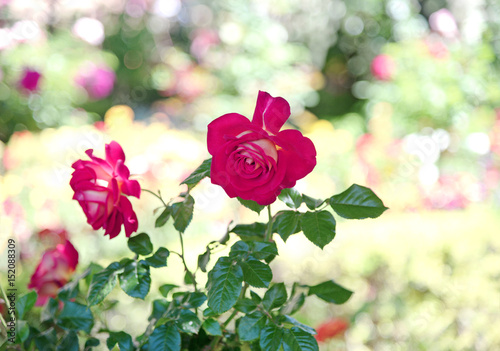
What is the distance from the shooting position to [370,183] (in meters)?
4.03

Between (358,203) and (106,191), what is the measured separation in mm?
352

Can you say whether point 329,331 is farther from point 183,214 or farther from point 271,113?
point 271,113

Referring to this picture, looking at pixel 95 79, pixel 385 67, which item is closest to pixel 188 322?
pixel 385 67

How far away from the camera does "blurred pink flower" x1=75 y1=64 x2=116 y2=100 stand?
5438mm

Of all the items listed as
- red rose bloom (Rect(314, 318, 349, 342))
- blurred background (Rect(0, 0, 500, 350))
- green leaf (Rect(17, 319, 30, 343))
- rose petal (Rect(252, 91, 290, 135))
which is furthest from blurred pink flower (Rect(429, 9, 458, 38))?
green leaf (Rect(17, 319, 30, 343))

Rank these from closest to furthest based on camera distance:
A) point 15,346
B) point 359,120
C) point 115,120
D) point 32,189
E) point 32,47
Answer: point 15,346 → point 32,189 → point 115,120 → point 32,47 → point 359,120

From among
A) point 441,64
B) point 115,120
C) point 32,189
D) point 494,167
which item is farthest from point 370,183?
point 32,189

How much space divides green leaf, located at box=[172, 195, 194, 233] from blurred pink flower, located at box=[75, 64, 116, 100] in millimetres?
4934

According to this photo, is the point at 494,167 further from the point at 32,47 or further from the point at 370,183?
the point at 32,47

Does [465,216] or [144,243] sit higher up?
[465,216]

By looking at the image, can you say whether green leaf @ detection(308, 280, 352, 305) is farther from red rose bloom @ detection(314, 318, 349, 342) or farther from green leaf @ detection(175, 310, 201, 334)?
red rose bloom @ detection(314, 318, 349, 342)

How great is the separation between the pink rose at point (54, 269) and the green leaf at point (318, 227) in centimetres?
46

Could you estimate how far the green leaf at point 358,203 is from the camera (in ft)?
2.36

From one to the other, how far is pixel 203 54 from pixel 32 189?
283cm
